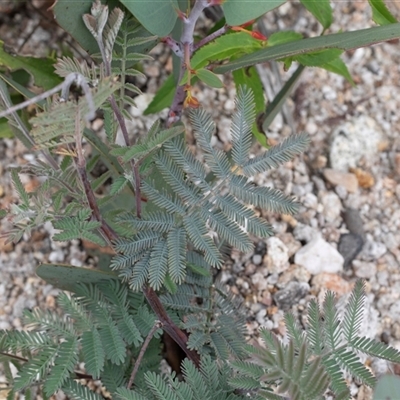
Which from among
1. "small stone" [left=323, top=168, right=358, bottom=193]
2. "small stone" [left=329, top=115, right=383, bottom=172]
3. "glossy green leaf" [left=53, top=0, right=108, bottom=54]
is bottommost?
"small stone" [left=323, top=168, right=358, bottom=193]

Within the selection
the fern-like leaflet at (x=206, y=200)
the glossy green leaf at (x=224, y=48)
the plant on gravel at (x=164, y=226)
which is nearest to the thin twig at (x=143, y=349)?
the plant on gravel at (x=164, y=226)

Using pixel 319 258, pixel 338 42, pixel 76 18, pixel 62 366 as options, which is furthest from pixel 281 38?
pixel 62 366

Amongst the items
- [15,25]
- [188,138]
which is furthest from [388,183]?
[15,25]

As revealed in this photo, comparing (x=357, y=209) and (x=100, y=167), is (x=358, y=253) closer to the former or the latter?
(x=357, y=209)

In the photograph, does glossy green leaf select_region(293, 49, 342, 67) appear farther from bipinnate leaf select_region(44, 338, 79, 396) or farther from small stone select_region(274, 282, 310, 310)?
bipinnate leaf select_region(44, 338, 79, 396)

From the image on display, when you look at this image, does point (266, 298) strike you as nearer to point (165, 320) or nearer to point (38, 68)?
point (165, 320)

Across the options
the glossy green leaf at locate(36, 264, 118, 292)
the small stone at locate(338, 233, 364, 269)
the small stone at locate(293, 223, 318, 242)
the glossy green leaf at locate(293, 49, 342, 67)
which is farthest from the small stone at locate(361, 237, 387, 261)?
the glossy green leaf at locate(36, 264, 118, 292)
